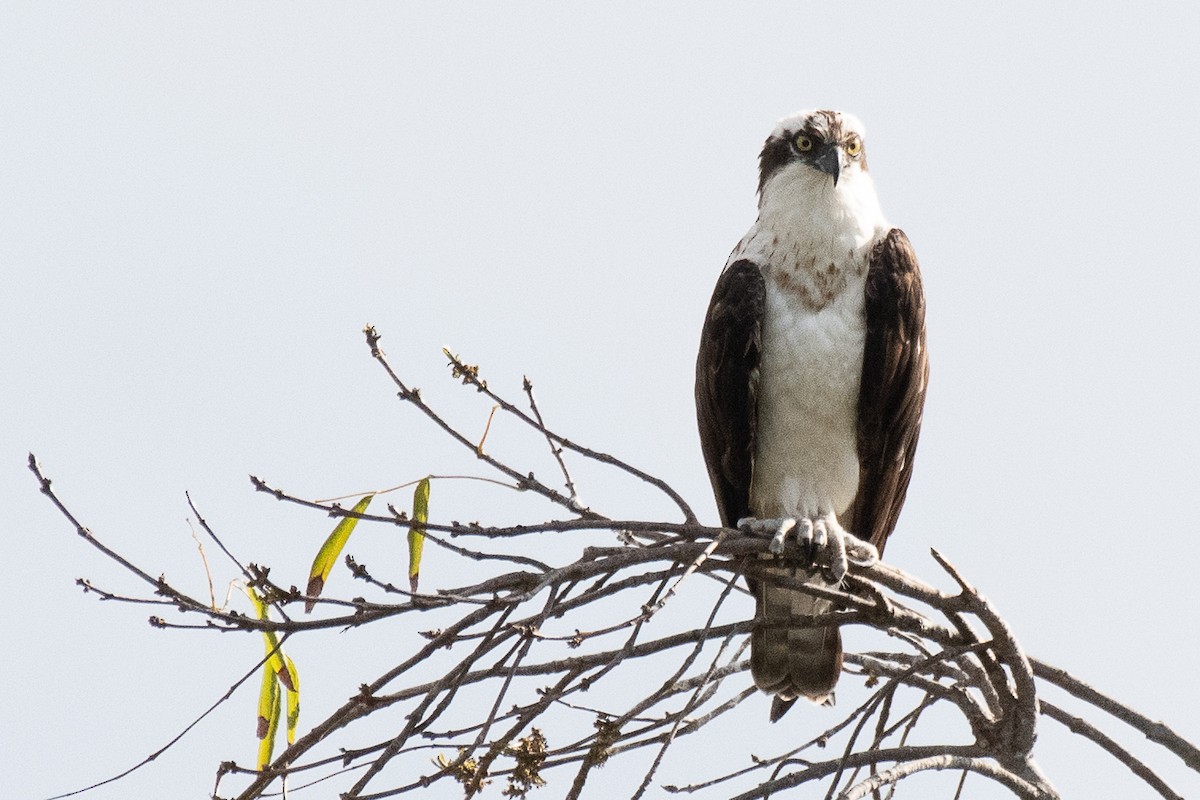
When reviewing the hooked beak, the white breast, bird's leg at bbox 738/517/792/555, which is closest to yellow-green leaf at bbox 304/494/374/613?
bird's leg at bbox 738/517/792/555

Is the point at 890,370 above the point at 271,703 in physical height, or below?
above

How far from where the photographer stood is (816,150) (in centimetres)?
480

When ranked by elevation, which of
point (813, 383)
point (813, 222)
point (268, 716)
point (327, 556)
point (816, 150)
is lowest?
point (268, 716)

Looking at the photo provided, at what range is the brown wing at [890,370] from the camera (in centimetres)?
430

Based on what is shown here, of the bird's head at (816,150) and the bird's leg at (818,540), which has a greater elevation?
the bird's head at (816,150)

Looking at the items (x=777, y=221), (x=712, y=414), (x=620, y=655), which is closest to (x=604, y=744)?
(x=620, y=655)

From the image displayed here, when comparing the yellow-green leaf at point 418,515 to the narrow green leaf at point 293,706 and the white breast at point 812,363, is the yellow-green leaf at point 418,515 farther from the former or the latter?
the white breast at point 812,363

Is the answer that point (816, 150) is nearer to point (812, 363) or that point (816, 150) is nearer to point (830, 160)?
point (830, 160)

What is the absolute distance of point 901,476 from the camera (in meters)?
4.54

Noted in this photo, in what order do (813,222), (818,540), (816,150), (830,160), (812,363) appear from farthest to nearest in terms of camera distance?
(816,150) → (830,160) → (813,222) → (812,363) → (818,540)

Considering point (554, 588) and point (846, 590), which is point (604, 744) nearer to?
point (554, 588)

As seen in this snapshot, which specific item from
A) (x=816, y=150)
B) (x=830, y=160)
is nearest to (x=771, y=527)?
(x=830, y=160)

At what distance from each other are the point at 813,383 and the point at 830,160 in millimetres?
892

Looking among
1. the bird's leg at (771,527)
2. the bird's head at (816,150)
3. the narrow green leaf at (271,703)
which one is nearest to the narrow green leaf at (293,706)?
the narrow green leaf at (271,703)
